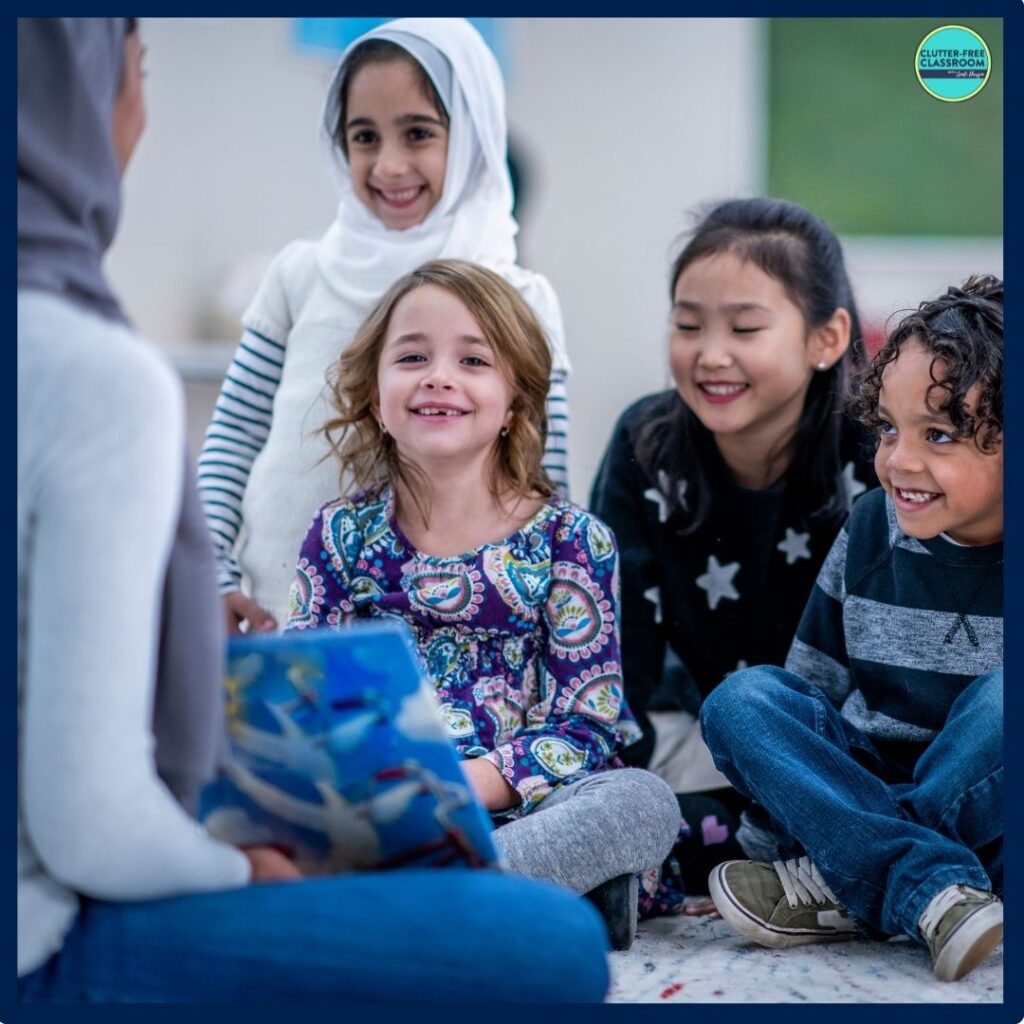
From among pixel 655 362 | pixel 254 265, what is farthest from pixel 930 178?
pixel 254 265

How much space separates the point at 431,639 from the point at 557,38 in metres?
2.53

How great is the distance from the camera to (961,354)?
1.24m

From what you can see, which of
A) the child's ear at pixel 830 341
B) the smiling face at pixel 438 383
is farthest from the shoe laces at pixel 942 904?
the child's ear at pixel 830 341

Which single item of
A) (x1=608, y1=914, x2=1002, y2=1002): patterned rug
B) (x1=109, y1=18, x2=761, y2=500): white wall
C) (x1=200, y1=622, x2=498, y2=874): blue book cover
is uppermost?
(x1=109, y1=18, x2=761, y2=500): white wall

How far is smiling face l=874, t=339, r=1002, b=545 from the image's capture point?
123 cm

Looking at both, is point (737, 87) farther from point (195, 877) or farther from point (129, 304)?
point (195, 877)

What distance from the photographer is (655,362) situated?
11.6 ft

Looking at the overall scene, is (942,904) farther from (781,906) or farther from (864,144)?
(864,144)

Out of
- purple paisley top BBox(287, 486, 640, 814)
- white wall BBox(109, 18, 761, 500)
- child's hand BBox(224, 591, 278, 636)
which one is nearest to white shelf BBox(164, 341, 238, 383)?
white wall BBox(109, 18, 761, 500)

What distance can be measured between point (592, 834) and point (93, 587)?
1.90 feet

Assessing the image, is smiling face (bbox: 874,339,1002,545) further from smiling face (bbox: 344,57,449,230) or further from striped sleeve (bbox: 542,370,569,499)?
smiling face (bbox: 344,57,449,230)

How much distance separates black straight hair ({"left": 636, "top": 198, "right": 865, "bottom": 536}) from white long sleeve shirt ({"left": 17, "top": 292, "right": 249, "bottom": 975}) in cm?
95

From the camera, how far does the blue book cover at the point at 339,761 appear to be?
2.85 ft

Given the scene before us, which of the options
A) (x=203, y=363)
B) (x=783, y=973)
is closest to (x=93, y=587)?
(x=783, y=973)
